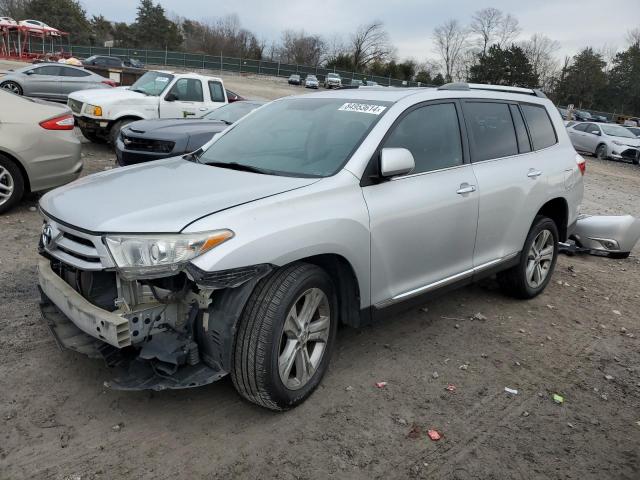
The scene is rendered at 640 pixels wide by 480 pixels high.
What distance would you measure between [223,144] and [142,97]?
7689mm

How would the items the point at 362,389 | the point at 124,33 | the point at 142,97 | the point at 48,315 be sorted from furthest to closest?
1. the point at 124,33
2. the point at 142,97
3. the point at 362,389
4. the point at 48,315

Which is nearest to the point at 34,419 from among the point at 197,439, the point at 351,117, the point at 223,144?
the point at 197,439

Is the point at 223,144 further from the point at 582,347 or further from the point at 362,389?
the point at 582,347

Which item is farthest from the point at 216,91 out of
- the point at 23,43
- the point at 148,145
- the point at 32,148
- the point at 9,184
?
the point at 23,43

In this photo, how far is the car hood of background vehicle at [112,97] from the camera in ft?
34.9

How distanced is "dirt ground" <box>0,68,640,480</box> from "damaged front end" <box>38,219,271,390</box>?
0.35 m

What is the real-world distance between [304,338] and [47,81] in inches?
696

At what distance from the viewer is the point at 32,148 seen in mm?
6328

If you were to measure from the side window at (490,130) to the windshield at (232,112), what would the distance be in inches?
218

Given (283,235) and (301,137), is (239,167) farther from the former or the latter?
(283,235)

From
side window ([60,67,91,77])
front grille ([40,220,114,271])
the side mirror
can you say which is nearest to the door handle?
the side mirror

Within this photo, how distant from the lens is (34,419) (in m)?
2.95

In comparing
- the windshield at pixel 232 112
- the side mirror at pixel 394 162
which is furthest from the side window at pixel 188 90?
the side mirror at pixel 394 162

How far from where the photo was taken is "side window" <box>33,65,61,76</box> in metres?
17.6
